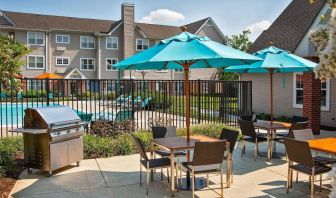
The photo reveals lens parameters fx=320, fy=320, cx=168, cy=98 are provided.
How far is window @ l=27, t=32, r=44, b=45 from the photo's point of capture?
121 feet

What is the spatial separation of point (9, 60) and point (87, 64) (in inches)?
1385

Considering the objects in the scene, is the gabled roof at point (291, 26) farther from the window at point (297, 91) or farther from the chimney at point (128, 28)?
the chimney at point (128, 28)

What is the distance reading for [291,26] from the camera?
17.4 meters

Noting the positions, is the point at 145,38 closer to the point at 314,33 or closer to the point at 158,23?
the point at 158,23

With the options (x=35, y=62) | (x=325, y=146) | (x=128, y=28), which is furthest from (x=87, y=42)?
(x=325, y=146)

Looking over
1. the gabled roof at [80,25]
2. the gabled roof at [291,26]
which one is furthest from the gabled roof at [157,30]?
the gabled roof at [291,26]

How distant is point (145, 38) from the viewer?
42.0 metres

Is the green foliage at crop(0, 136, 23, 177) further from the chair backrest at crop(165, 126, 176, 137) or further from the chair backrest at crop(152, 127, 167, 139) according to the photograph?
the chair backrest at crop(165, 126, 176, 137)

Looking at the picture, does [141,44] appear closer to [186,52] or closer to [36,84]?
[36,84]

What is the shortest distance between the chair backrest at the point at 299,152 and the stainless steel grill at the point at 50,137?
4499 millimetres

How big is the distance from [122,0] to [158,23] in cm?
743

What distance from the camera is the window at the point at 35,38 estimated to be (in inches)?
1448

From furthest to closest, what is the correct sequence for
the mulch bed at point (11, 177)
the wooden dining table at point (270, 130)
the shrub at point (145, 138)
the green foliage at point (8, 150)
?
the shrub at point (145, 138) < the wooden dining table at point (270, 130) < the green foliage at point (8, 150) < the mulch bed at point (11, 177)

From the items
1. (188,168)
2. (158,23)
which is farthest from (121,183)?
(158,23)
